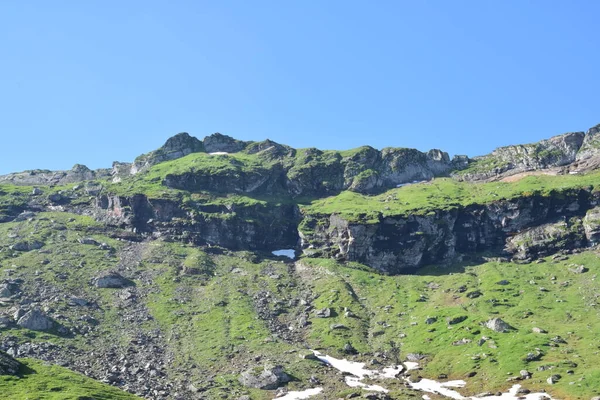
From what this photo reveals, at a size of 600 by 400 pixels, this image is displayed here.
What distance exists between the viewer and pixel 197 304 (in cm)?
16412

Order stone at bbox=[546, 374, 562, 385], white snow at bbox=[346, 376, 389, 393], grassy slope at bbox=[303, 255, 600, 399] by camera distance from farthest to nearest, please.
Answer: grassy slope at bbox=[303, 255, 600, 399]
white snow at bbox=[346, 376, 389, 393]
stone at bbox=[546, 374, 562, 385]

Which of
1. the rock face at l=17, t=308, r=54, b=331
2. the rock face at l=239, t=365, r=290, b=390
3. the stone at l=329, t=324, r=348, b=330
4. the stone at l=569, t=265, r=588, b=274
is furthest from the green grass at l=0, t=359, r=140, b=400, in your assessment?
the stone at l=569, t=265, r=588, b=274

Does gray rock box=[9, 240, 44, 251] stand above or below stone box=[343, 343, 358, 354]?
above

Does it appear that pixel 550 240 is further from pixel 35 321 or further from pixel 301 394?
pixel 35 321

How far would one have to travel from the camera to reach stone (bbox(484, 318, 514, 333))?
→ 133000mm

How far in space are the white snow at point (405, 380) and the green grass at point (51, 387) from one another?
169 ft

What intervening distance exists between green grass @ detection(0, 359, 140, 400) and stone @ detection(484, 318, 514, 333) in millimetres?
92705

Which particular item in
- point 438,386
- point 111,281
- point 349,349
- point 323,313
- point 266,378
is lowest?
point 438,386

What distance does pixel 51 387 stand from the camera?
83750mm

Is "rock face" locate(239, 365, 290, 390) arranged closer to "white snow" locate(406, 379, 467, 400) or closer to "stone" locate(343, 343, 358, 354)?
"stone" locate(343, 343, 358, 354)

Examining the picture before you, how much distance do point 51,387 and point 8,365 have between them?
1043 cm

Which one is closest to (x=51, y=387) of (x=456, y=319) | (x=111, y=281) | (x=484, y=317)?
(x=111, y=281)

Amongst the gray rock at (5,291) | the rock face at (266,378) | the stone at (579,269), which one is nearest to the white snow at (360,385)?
the rock face at (266,378)

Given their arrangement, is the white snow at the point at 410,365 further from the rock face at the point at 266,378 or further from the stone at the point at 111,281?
the stone at the point at 111,281
